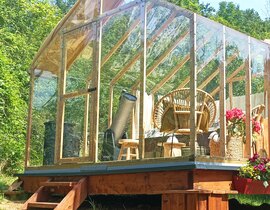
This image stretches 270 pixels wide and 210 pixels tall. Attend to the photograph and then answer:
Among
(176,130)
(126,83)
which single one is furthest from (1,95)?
(176,130)

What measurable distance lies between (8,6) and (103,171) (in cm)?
1368

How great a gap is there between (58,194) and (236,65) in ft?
9.88

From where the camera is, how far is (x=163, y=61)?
6.64 m

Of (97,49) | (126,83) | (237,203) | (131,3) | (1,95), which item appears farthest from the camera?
(1,95)

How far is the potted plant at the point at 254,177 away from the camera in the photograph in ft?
15.7

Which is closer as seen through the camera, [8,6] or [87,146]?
[87,146]

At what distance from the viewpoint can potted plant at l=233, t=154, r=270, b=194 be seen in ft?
15.7


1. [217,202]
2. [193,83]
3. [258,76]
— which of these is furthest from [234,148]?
[258,76]

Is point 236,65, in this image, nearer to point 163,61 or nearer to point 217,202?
point 163,61

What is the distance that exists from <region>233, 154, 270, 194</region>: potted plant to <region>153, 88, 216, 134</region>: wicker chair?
0.71m

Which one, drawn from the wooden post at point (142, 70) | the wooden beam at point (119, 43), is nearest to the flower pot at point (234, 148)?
the wooden post at point (142, 70)

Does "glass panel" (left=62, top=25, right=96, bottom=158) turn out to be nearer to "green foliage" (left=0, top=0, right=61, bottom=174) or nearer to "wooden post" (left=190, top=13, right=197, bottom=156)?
"wooden post" (left=190, top=13, right=197, bottom=156)

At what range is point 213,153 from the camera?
5.50 metres

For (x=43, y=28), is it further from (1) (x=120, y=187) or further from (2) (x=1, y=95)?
(1) (x=120, y=187)
